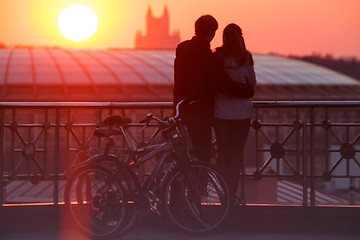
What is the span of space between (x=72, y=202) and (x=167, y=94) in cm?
3670

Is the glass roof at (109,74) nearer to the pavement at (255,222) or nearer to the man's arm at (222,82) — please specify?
the pavement at (255,222)

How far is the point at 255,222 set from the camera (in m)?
6.02

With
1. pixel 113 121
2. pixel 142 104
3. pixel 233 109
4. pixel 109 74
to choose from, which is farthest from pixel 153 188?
pixel 109 74

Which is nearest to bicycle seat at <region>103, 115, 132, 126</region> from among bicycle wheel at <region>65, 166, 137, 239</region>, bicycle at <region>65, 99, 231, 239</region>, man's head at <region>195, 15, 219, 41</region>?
bicycle at <region>65, 99, 231, 239</region>

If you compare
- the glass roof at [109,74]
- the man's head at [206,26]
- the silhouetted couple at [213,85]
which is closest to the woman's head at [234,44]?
the silhouetted couple at [213,85]

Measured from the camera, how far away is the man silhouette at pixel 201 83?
5410 mm

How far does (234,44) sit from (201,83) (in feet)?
1.36

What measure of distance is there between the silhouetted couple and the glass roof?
34698mm

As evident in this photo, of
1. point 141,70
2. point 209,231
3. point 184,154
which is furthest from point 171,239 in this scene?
point 141,70

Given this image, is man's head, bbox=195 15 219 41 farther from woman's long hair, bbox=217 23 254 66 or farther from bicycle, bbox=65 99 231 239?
bicycle, bbox=65 99 231 239

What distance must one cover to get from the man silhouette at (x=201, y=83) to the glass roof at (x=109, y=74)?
3468 centimetres

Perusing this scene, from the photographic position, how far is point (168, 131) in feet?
17.1

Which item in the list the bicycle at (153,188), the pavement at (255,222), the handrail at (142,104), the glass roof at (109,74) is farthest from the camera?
the glass roof at (109,74)

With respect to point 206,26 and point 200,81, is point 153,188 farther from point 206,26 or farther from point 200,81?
point 206,26
